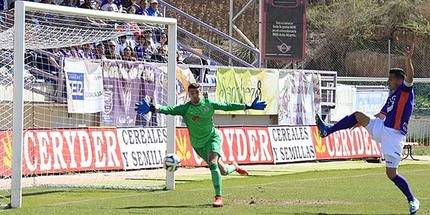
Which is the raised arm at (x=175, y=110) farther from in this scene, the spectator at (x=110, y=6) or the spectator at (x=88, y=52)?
the spectator at (x=110, y=6)

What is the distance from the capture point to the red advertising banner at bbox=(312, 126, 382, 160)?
31875 millimetres

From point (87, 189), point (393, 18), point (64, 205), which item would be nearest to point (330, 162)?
point (87, 189)

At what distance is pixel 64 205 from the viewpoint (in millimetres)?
17203

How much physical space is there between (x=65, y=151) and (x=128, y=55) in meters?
5.02

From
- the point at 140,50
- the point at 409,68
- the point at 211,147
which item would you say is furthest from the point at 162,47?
the point at 409,68

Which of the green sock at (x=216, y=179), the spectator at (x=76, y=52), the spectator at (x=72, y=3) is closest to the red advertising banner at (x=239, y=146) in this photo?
the spectator at (x=76, y=52)

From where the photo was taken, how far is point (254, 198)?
18.4 meters

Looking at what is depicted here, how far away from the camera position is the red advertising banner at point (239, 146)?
2741 centimetres

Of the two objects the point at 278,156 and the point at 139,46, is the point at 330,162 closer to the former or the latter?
the point at 278,156

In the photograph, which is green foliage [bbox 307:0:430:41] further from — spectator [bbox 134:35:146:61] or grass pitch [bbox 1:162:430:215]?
grass pitch [bbox 1:162:430:215]

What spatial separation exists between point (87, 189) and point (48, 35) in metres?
4.23

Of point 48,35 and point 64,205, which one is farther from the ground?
point 48,35

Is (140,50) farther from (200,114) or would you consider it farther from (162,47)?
(200,114)

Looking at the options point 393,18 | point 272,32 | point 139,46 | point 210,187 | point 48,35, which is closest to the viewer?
point 210,187
